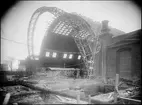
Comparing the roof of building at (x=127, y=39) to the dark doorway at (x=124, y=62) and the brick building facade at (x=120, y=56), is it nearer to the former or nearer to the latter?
the brick building facade at (x=120, y=56)

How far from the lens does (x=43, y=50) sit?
1032 inches

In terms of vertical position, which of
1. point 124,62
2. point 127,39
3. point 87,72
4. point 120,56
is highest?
point 127,39

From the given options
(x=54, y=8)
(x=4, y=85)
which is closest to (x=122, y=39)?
(x=54, y=8)

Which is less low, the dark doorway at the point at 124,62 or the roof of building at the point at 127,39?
the roof of building at the point at 127,39

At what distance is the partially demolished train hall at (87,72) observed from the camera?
8.20 m

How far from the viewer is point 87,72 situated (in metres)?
19.1

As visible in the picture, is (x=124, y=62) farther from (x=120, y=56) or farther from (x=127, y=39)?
(x=127, y=39)

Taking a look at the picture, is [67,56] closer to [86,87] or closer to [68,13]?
[68,13]

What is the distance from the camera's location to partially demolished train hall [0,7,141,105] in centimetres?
820

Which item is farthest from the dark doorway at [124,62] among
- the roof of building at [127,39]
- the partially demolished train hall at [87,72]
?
the roof of building at [127,39]

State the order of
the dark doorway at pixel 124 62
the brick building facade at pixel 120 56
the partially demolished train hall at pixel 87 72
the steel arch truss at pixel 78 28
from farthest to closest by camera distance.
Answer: the steel arch truss at pixel 78 28, the dark doorway at pixel 124 62, the brick building facade at pixel 120 56, the partially demolished train hall at pixel 87 72

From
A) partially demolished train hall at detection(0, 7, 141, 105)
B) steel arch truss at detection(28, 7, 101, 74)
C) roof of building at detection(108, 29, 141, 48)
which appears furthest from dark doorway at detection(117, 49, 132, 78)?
steel arch truss at detection(28, 7, 101, 74)

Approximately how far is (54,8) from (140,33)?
46.1 ft

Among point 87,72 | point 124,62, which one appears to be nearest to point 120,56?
point 124,62
